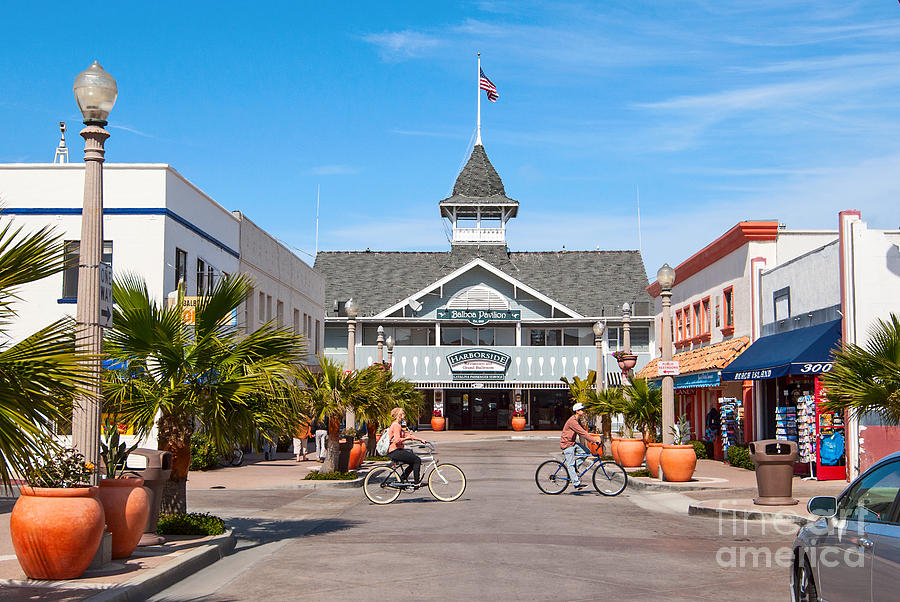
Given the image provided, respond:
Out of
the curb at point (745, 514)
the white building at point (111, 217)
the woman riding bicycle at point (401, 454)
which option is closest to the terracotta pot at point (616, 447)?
the woman riding bicycle at point (401, 454)

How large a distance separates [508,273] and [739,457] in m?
32.8

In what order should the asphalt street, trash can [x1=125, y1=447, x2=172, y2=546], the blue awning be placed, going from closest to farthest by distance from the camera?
the asphalt street, trash can [x1=125, y1=447, x2=172, y2=546], the blue awning

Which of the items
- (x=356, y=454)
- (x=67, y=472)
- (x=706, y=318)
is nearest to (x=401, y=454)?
(x=356, y=454)

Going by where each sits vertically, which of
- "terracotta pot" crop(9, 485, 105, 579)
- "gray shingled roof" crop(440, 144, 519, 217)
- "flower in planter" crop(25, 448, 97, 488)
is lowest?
"terracotta pot" crop(9, 485, 105, 579)

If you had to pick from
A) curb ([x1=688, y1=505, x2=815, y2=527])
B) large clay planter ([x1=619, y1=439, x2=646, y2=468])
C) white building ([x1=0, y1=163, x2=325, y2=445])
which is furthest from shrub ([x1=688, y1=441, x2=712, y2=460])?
white building ([x1=0, y1=163, x2=325, y2=445])

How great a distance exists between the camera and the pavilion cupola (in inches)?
2426

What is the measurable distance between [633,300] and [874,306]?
120ft

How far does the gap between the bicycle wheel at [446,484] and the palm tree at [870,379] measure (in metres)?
6.53

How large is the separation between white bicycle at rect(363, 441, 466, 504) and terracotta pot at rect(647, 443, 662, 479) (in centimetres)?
634

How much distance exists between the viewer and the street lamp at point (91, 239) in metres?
9.98

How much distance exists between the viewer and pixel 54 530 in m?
8.95

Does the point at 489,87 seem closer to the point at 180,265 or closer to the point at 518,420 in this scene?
the point at 518,420

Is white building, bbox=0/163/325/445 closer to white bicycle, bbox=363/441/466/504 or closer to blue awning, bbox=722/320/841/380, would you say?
white bicycle, bbox=363/441/466/504

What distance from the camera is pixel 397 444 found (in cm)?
1844
